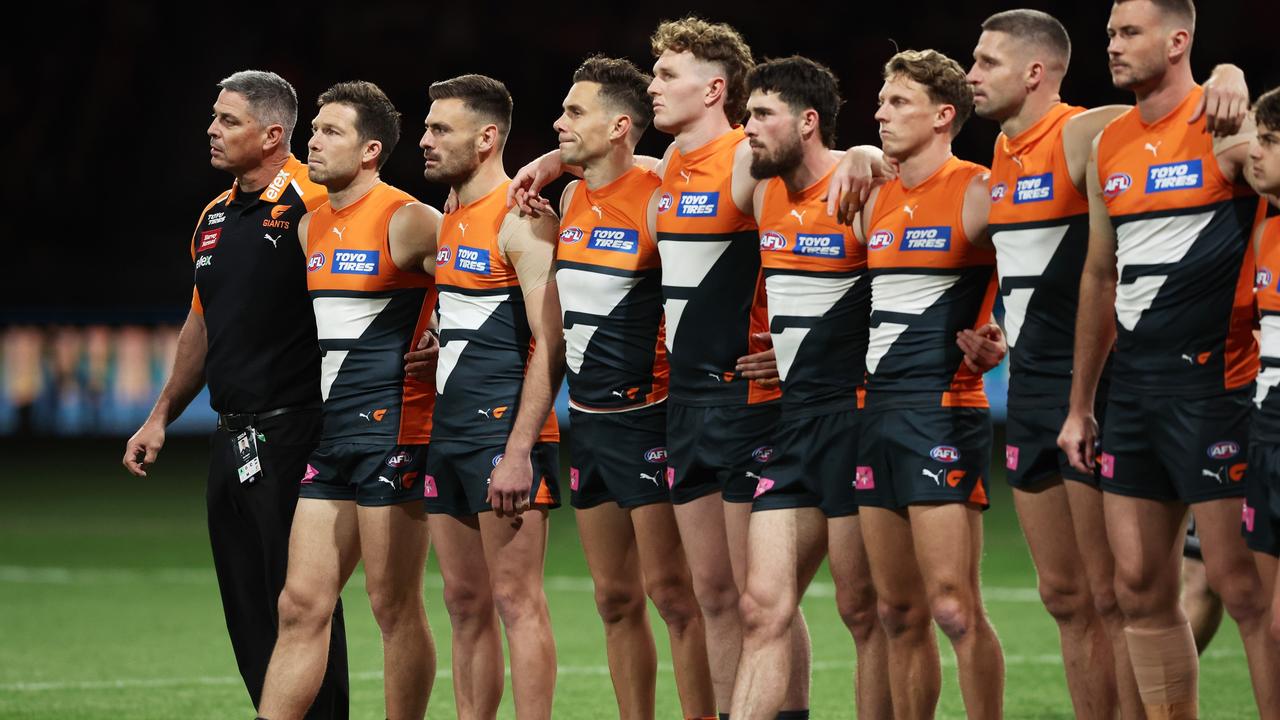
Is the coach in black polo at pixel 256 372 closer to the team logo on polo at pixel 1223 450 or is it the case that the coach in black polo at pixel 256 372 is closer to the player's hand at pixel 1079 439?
the player's hand at pixel 1079 439

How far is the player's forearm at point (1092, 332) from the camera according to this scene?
5.73 metres

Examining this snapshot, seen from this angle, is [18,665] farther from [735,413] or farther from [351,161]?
[735,413]

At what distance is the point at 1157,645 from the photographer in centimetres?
570

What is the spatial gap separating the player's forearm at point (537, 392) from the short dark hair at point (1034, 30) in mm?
2115

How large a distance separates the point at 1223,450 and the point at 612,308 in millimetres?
2406

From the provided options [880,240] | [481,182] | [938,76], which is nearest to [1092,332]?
[880,240]

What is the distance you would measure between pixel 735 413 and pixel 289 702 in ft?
7.25

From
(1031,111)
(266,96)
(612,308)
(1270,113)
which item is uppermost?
(266,96)

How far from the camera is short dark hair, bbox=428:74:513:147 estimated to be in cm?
686

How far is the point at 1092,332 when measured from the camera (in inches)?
226

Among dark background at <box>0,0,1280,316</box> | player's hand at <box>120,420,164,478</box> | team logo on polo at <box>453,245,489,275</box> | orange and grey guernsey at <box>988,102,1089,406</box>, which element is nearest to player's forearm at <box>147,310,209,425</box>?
player's hand at <box>120,420,164,478</box>

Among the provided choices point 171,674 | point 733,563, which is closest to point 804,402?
point 733,563

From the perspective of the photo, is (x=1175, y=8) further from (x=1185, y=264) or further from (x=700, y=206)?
(x=700, y=206)

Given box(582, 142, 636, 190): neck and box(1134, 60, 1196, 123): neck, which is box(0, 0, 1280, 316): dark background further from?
box(1134, 60, 1196, 123): neck
